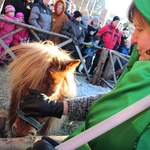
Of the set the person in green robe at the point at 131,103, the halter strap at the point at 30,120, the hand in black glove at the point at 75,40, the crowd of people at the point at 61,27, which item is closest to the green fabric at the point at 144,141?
the person in green robe at the point at 131,103

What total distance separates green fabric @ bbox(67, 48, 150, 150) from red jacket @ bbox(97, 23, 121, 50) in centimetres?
578

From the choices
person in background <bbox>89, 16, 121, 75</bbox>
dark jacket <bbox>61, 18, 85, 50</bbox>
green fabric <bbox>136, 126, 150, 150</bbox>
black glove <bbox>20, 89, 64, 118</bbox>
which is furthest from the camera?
person in background <bbox>89, 16, 121, 75</bbox>

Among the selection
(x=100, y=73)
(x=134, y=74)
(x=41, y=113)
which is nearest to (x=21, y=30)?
(x=100, y=73)

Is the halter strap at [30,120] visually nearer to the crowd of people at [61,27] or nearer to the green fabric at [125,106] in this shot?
the green fabric at [125,106]

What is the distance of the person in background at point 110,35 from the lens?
650 cm

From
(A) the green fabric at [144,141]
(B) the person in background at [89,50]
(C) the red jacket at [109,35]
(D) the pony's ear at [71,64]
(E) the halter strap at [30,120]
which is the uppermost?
(A) the green fabric at [144,141]

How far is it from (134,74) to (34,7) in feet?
14.7

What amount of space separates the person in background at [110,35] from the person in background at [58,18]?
1231 millimetres

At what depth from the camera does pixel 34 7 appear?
16.3 feet

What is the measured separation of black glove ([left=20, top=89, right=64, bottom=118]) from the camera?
112cm

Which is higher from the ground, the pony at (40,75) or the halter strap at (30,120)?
the pony at (40,75)

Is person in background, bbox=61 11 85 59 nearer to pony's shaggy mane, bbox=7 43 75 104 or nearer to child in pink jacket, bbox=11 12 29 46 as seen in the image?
child in pink jacket, bbox=11 12 29 46

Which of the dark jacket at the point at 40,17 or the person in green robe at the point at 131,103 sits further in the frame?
the dark jacket at the point at 40,17

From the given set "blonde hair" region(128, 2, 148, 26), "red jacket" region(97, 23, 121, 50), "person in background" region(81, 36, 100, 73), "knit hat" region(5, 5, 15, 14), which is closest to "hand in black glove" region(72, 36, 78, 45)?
"person in background" region(81, 36, 100, 73)
